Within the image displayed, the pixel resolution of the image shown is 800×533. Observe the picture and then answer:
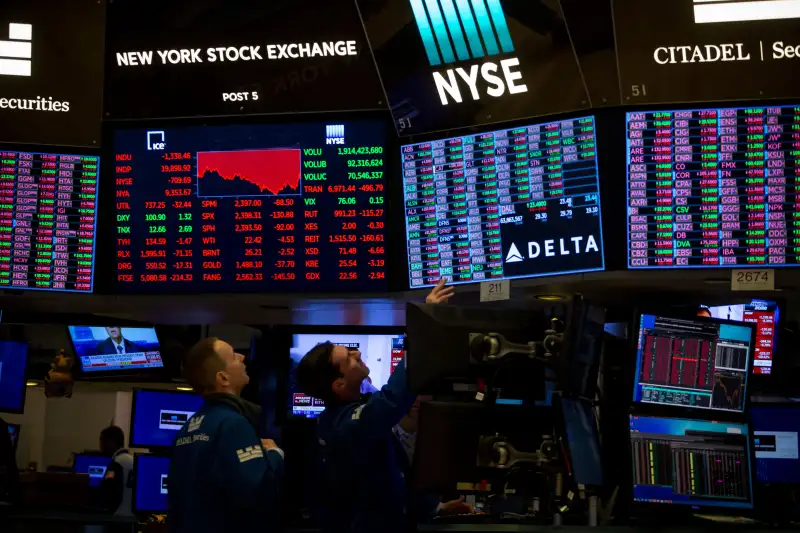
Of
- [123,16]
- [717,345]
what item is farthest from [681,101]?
[123,16]

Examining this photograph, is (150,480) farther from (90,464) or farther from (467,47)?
(90,464)

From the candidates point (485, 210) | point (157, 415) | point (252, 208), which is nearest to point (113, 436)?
point (157, 415)

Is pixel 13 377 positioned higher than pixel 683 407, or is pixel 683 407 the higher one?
pixel 13 377

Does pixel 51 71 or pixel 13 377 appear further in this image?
pixel 13 377

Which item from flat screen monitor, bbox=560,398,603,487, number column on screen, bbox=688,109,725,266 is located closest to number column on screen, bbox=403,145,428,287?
number column on screen, bbox=688,109,725,266

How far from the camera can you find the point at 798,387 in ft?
19.7

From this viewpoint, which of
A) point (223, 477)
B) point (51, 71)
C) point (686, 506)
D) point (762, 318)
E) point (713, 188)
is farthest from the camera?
point (762, 318)

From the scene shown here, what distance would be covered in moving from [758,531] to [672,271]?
1088 mm

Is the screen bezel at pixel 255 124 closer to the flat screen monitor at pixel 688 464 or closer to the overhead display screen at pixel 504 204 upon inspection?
the overhead display screen at pixel 504 204

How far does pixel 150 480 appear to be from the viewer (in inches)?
229

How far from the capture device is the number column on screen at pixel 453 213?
431 centimetres

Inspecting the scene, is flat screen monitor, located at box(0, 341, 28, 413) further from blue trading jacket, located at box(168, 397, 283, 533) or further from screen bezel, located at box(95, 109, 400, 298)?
blue trading jacket, located at box(168, 397, 283, 533)

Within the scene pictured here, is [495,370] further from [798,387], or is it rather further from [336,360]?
[798,387]

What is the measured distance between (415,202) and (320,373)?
1132 millimetres
